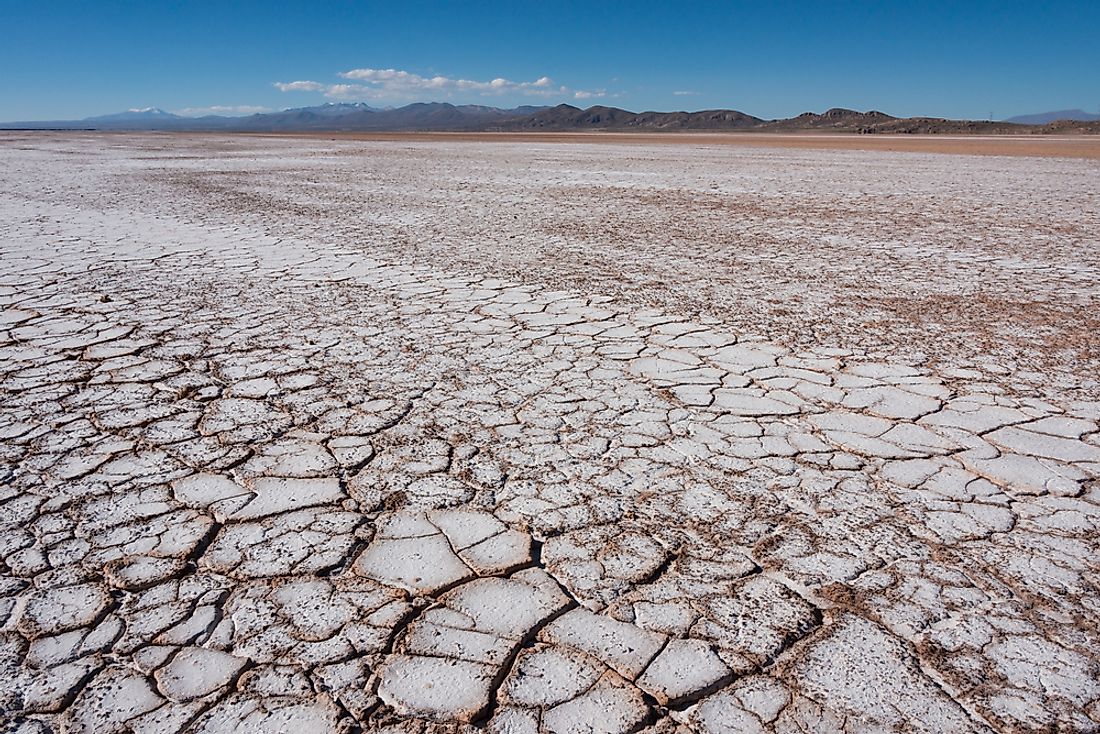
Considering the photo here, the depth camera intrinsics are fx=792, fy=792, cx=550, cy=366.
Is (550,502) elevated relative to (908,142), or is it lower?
elevated

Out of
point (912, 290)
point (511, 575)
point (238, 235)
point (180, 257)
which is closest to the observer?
point (511, 575)

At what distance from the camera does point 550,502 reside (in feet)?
6.86

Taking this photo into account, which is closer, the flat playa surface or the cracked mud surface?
the cracked mud surface

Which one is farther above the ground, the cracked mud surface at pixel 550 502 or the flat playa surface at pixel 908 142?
the cracked mud surface at pixel 550 502

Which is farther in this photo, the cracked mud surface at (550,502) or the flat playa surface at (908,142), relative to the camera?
the flat playa surface at (908,142)

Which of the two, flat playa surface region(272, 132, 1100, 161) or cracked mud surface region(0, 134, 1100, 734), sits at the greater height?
cracked mud surface region(0, 134, 1100, 734)

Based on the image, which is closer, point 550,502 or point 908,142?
point 550,502

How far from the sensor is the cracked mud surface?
4.66 ft

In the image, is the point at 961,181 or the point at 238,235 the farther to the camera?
the point at 961,181

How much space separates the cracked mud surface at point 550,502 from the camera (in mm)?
1420

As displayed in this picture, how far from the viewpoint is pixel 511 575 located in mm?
1761

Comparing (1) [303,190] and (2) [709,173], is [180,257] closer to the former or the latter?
(1) [303,190]

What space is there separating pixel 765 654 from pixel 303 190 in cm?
1083

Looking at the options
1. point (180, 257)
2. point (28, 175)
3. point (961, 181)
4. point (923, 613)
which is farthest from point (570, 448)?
point (28, 175)
